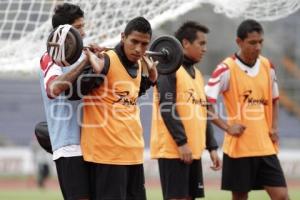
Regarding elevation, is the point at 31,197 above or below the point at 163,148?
below

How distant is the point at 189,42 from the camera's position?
688 cm

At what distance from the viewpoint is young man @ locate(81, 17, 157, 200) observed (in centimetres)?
530

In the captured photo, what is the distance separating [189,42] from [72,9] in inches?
64.9

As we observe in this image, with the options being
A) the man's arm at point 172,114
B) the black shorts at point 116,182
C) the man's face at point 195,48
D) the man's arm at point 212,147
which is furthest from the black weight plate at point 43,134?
the man's arm at point 212,147

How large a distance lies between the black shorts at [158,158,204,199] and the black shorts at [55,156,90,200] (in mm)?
1382

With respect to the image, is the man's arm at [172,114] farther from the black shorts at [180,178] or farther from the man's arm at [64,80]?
the man's arm at [64,80]

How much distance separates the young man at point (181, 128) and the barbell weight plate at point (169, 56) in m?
0.84

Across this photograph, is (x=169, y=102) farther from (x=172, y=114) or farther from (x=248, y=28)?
(x=248, y=28)

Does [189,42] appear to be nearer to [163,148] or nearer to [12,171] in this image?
[163,148]

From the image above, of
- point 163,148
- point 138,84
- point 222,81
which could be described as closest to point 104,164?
point 138,84

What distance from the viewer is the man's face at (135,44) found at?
532cm

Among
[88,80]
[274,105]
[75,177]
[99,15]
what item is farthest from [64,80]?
[274,105]

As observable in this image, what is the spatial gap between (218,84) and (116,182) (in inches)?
83.9

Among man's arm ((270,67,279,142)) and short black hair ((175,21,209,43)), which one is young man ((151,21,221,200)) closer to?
short black hair ((175,21,209,43))
